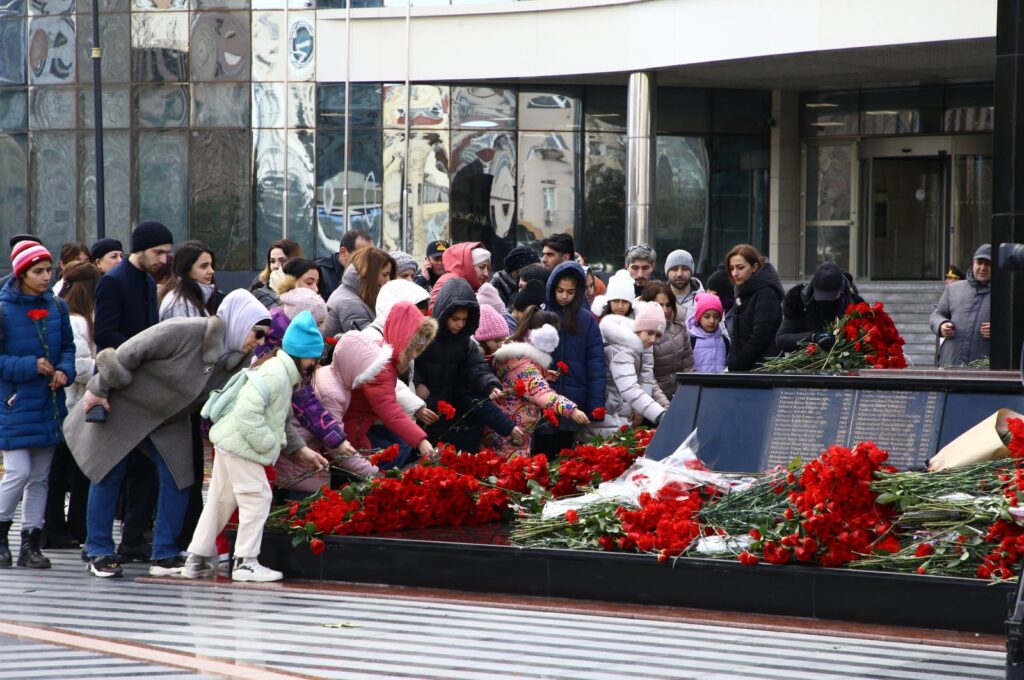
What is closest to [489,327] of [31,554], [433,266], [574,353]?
[574,353]

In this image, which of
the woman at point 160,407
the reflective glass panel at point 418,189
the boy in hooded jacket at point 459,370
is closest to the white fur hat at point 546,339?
the boy in hooded jacket at point 459,370

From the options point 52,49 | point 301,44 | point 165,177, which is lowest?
point 165,177

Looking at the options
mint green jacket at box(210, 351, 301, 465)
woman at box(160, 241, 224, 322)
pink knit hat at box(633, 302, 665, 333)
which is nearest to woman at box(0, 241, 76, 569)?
woman at box(160, 241, 224, 322)

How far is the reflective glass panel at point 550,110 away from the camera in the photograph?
31.7 metres

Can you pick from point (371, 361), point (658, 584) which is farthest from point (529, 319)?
point (658, 584)

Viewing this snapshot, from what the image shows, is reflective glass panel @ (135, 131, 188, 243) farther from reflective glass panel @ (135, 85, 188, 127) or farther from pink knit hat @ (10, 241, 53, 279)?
pink knit hat @ (10, 241, 53, 279)

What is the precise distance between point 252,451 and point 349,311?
219cm

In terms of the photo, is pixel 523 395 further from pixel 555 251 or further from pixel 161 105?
pixel 161 105

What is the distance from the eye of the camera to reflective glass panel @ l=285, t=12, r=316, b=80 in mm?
31500

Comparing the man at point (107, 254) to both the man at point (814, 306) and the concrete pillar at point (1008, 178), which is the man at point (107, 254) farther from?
the concrete pillar at point (1008, 178)

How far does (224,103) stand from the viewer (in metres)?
32.1

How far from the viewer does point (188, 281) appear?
930cm

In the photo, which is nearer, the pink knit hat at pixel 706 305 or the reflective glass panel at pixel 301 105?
the pink knit hat at pixel 706 305

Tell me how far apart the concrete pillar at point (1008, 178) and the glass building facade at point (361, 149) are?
67.4ft
